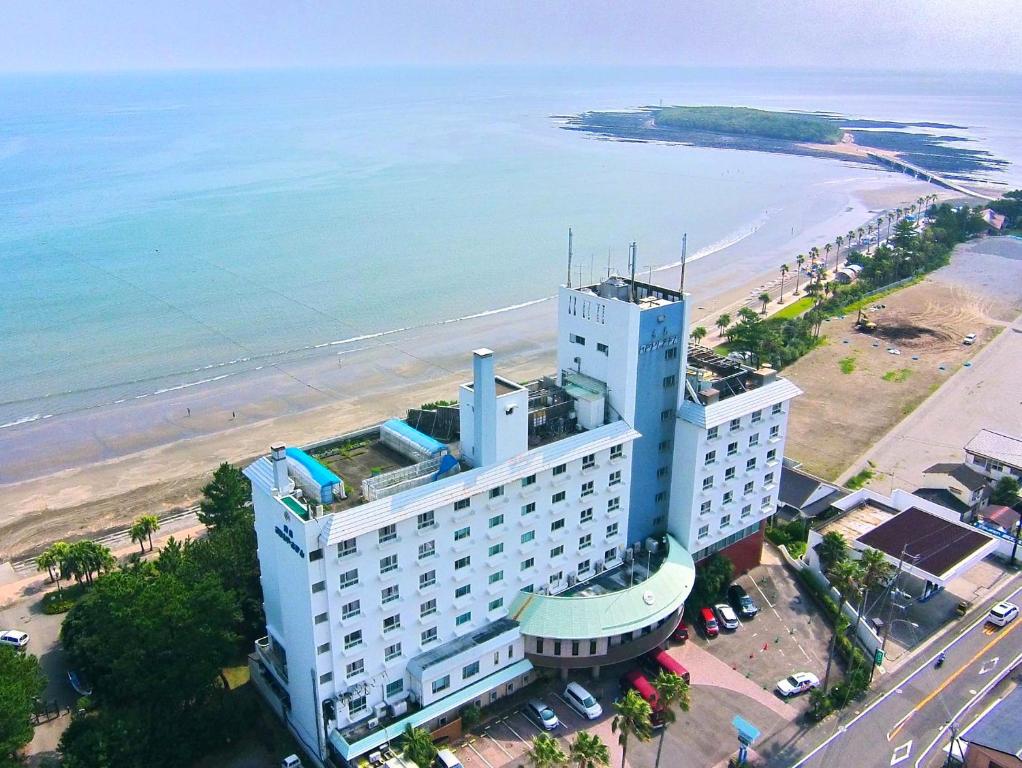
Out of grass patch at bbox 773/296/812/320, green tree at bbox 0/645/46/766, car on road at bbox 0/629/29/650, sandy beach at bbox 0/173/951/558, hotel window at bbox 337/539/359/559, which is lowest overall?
sandy beach at bbox 0/173/951/558

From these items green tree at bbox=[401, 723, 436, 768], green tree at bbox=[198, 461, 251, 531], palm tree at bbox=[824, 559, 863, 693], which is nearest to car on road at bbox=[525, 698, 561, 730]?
green tree at bbox=[401, 723, 436, 768]

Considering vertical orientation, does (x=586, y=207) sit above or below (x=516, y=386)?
below

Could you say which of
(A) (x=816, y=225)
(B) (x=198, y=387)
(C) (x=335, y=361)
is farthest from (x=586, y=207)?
(B) (x=198, y=387)

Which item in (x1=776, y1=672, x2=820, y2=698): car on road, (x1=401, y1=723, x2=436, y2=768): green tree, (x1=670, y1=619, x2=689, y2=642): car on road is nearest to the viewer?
(x1=401, y1=723, x2=436, y2=768): green tree

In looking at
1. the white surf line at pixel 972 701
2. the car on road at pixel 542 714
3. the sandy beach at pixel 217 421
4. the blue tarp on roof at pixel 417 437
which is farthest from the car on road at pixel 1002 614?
the sandy beach at pixel 217 421

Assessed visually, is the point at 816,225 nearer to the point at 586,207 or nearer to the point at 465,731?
the point at 586,207

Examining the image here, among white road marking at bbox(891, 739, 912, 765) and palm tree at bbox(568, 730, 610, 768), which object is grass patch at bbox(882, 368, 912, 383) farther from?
palm tree at bbox(568, 730, 610, 768)
